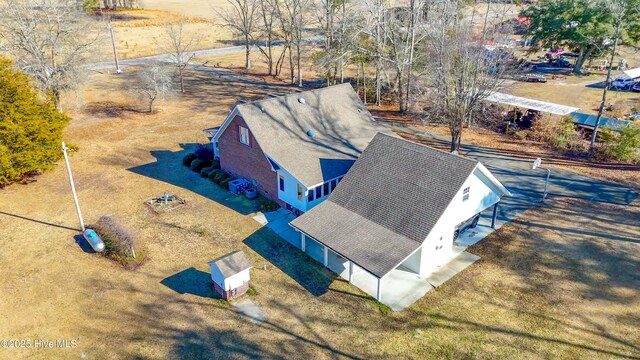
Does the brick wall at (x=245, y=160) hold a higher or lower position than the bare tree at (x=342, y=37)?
lower

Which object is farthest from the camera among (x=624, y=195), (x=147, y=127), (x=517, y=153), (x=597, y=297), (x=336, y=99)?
(x=147, y=127)

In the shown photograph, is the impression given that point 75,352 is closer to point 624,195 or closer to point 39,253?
point 39,253

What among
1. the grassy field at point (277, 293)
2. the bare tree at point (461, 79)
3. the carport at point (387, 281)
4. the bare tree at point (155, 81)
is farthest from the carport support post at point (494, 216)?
the bare tree at point (155, 81)

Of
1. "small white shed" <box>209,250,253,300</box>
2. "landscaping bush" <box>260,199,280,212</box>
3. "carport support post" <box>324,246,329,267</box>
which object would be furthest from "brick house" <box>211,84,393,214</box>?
"small white shed" <box>209,250,253,300</box>

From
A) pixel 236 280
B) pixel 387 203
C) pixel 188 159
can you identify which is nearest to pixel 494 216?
pixel 387 203

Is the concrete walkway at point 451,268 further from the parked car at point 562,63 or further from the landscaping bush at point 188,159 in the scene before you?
the parked car at point 562,63

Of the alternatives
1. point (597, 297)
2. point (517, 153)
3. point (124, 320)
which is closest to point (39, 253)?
point (124, 320)
